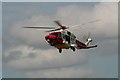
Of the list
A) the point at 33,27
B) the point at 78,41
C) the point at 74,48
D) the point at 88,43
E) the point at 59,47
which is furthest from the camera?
the point at 88,43

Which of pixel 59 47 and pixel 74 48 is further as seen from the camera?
pixel 74 48

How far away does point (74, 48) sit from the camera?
12875cm

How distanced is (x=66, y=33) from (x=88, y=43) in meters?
19.8

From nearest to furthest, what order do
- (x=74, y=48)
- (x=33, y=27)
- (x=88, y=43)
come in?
(x=33, y=27), (x=74, y=48), (x=88, y=43)

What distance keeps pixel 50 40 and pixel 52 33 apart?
226 inches

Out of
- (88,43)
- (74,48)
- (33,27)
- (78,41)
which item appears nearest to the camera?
(33,27)

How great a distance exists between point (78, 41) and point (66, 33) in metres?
8.16

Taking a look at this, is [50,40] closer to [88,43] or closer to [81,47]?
[81,47]

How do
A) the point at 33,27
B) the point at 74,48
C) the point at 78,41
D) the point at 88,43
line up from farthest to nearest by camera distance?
the point at 88,43
the point at 78,41
the point at 74,48
the point at 33,27

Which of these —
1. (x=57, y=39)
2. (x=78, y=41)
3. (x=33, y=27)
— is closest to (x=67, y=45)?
(x=57, y=39)

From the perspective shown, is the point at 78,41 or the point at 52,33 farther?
the point at 78,41

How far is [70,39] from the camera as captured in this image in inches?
5138

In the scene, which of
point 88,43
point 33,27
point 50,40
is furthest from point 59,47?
point 88,43

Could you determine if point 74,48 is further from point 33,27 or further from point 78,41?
point 33,27
